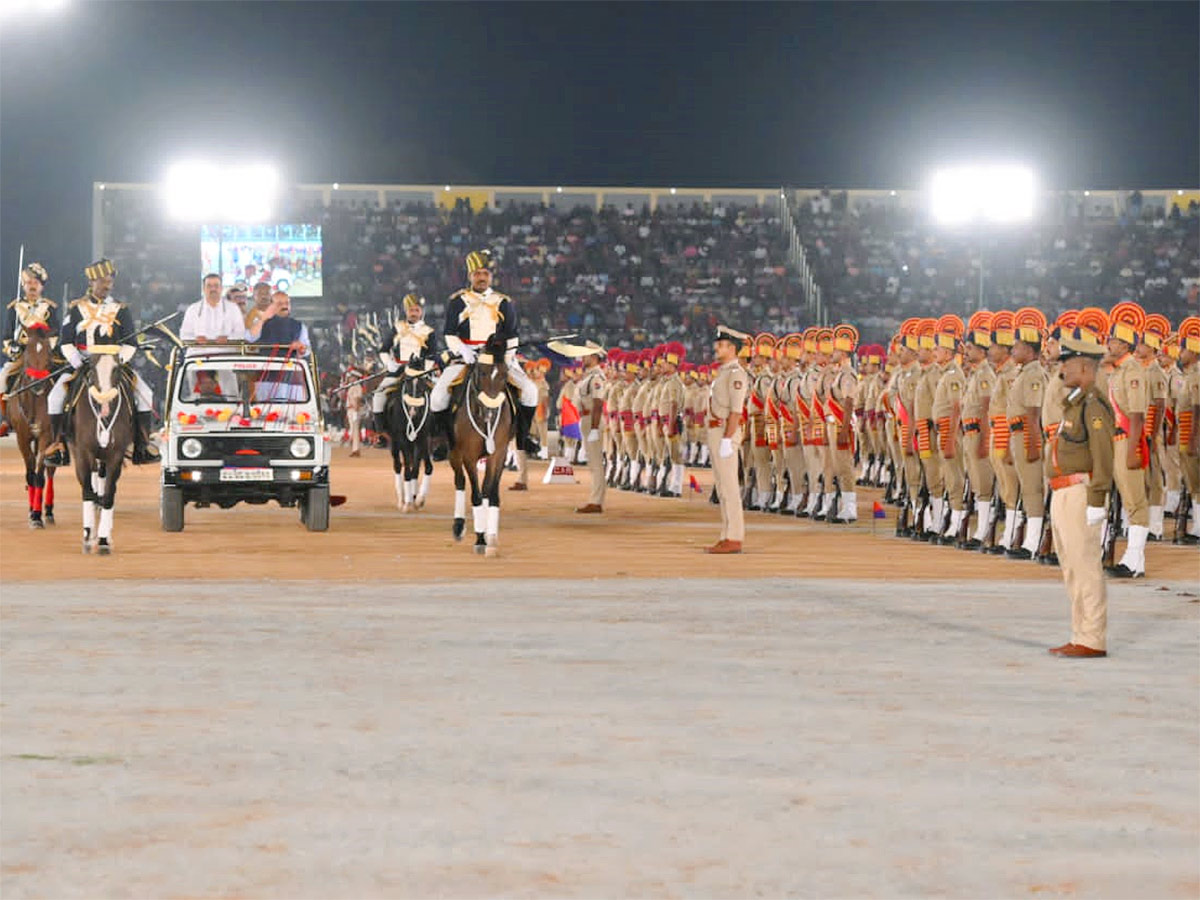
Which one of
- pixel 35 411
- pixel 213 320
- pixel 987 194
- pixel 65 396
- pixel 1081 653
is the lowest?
pixel 1081 653

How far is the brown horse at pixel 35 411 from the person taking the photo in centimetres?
2409

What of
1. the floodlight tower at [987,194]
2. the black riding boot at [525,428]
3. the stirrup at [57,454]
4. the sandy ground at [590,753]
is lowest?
the sandy ground at [590,753]

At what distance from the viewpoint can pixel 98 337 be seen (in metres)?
20.7

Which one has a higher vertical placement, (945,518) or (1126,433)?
(1126,433)

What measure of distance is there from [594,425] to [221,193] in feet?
163

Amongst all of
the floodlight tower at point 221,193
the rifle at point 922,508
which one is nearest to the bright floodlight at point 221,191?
the floodlight tower at point 221,193

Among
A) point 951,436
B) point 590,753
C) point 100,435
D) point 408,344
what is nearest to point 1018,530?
point 951,436

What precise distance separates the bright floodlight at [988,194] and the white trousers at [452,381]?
48.4 m

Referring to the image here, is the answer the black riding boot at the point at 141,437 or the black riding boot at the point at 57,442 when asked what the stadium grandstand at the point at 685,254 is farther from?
the black riding boot at the point at 141,437

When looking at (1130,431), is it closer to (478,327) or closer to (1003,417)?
(1003,417)

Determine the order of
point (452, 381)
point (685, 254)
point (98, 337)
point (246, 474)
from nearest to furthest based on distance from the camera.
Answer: point (98, 337) < point (452, 381) < point (246, 474) < point (685, 254)

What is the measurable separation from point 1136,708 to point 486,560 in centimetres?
996

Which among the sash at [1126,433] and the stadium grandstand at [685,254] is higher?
the stadium grandstand at [685,254]

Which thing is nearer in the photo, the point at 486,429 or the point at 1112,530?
the point at 1112,530
